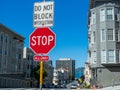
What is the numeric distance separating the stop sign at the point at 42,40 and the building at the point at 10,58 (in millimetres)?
75173

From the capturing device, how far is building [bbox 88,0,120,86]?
139 ft

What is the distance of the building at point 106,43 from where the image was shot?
42438 millimetres

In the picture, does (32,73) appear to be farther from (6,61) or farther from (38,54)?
(38,54)

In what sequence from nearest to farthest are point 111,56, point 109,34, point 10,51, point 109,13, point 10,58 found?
point 111,56, point 109,34, point 109,13, point 10,51, point 10,58

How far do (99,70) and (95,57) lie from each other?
1.92 meters

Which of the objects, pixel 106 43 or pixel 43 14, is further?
pixel 106 43

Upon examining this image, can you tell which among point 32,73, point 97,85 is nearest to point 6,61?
point 32,73

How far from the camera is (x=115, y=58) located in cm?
4219

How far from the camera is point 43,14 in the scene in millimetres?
9430

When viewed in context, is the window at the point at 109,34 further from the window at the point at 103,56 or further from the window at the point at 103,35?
the window at the point at 103,56

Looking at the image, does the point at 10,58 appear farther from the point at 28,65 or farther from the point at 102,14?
the point at 102,14

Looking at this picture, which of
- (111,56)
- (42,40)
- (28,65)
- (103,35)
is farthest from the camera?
(28,65)

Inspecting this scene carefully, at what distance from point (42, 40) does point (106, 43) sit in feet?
111

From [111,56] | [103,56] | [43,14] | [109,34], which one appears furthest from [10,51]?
[43,14]
